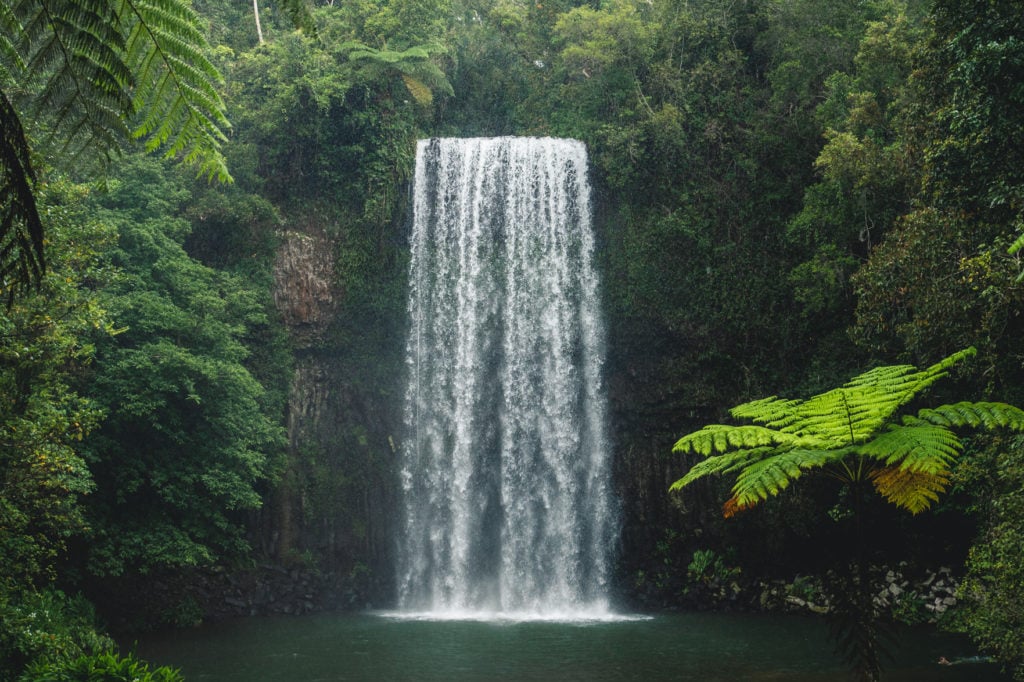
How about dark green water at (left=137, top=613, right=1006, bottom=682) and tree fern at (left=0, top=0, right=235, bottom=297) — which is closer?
tree fern at (left=0, top=0, right=235, bottom=297)

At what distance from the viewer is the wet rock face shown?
21.8 meters

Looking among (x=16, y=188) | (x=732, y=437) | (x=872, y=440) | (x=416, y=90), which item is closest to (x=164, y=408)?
(x=416, y=90)

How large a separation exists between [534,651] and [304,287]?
11.8 metres

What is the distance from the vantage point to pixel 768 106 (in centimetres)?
2241

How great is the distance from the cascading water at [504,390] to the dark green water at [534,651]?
8.24 feet

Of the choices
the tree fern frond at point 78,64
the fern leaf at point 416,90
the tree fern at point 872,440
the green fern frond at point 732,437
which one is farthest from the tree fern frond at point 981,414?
the fern leaf at point 416,90

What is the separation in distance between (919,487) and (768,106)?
60.8 ft

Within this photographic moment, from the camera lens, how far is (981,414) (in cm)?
592

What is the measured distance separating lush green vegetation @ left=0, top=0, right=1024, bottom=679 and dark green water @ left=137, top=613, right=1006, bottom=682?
1.32 metres

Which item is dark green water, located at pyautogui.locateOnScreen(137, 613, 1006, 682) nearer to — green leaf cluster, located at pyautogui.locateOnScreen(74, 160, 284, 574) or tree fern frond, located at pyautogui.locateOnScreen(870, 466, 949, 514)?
green leaf cluster, located at pyautogui.locateOnScreen(74, 160, 284, 574)

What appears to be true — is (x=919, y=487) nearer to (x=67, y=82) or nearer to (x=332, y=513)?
(x=67, y=82)

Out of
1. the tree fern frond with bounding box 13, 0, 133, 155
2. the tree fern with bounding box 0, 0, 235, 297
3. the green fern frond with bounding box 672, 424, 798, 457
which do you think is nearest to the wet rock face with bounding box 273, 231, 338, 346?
the green fern frond with bounding box 672, 424, 798, 457

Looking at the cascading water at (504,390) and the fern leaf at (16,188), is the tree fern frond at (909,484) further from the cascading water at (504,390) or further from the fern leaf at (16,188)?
the cascading water at (504,390)

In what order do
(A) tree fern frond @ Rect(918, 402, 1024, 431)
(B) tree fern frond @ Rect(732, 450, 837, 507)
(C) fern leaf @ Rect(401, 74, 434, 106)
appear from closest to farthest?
(A) tree fern frond @ Rect(918, 402, 1024, 431), (B) tree fern frond @ Rect(732, 450, 837, 507), (C) fern leaf @ Rect(401, 74, 434, 106)
